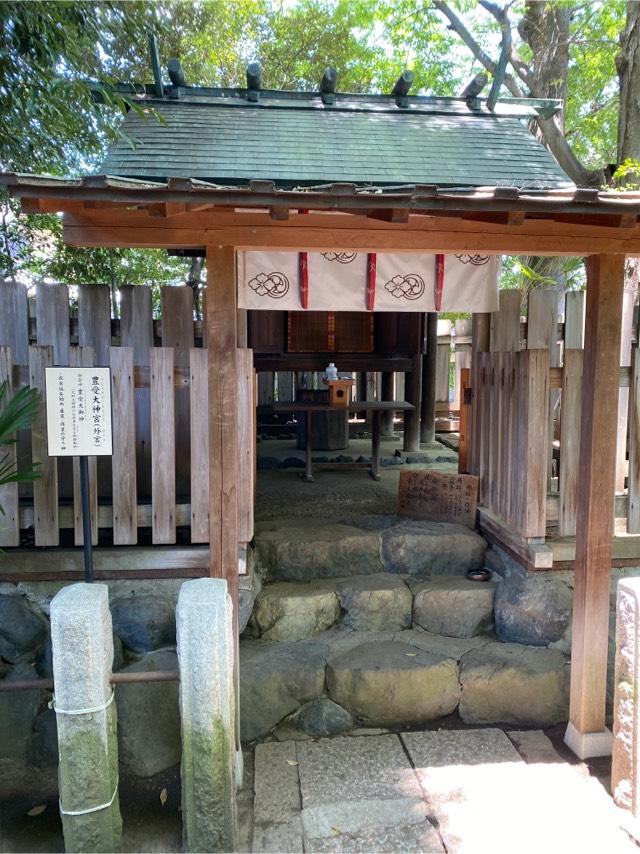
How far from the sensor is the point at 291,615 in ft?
15.4

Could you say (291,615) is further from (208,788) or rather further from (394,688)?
(208,788)

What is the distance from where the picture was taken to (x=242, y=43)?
1260 cm

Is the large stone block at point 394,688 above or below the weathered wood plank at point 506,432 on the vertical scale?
below

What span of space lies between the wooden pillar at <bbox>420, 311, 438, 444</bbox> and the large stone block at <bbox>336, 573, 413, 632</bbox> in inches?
203

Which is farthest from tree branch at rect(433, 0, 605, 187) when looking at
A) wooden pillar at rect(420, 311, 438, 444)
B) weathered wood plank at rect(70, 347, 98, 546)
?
weathered wood plank at rect(70, 347, 98, 546)

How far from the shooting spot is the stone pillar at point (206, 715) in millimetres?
2738

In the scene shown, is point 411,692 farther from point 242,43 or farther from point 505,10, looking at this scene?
point 242,43

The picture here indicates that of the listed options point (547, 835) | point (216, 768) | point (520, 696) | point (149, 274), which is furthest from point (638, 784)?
point (149, 274)

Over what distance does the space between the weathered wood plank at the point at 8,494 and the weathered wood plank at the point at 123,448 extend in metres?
0.64

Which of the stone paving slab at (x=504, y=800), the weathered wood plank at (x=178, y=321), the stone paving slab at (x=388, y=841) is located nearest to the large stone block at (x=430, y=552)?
the stone paving slab at (x=504, y=800)

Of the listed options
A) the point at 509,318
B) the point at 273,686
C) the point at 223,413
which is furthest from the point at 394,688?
the point at 509,318

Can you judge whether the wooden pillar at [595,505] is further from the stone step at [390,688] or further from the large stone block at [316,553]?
the large stone block at [316,553]

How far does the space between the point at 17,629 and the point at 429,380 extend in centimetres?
693

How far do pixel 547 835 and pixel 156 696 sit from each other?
244cm
